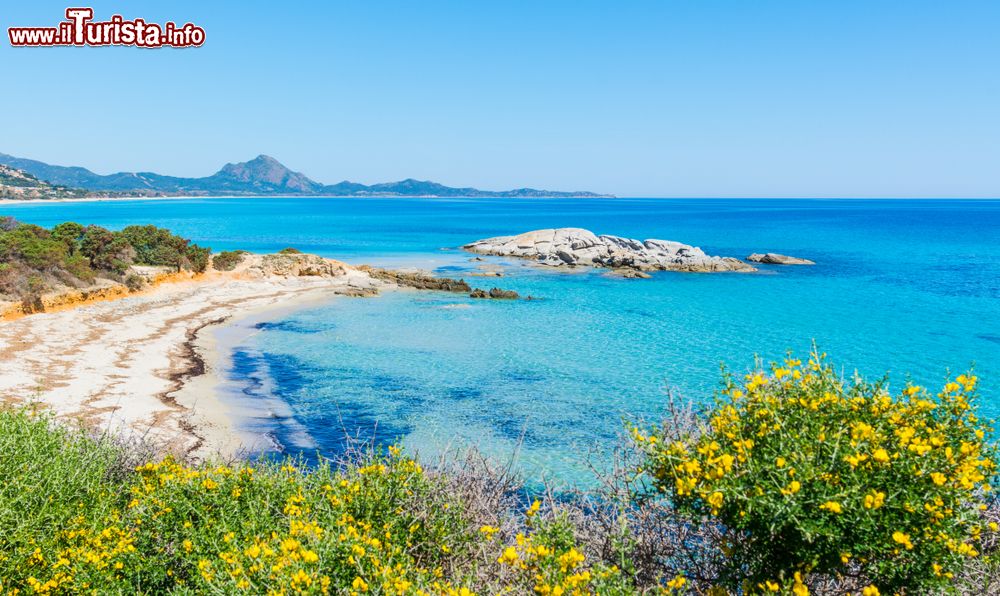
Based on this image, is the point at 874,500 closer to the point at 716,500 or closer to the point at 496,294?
the point at 716,500

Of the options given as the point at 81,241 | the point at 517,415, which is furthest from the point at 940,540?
the point at 81,241

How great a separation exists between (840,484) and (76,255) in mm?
45675

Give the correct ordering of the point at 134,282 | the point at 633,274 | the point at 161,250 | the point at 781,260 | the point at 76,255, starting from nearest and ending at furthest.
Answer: the point at 76,255 → the point at 134,282 → the point at 161,250 → the point at 633,274 → the point at 781,260

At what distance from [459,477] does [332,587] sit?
3.39 m

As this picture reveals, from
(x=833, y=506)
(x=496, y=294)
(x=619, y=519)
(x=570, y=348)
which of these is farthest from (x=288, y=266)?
(x=833, y=506)

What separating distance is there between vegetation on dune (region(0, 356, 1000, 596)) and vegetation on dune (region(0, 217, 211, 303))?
28.8 metres

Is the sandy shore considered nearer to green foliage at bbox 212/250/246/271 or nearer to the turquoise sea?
the turquoise sea

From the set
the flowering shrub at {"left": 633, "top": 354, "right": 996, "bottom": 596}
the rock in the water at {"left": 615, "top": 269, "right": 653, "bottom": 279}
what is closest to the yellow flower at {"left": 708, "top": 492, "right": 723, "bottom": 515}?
the flowering shrub at {"left": 633, "top": 354, "right": 996, "bottom": 596}

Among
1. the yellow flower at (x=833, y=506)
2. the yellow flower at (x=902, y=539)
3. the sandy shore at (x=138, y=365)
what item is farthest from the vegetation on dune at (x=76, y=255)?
the yellow flower at (x=902, y=539)

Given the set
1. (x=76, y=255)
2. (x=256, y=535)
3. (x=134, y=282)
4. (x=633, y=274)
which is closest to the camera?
(x=256, y=535)

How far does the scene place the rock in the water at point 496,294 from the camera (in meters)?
45.6

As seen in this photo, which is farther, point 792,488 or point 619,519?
point 619,519

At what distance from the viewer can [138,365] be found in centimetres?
2556

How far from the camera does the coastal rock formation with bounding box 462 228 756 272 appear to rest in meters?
63.3
